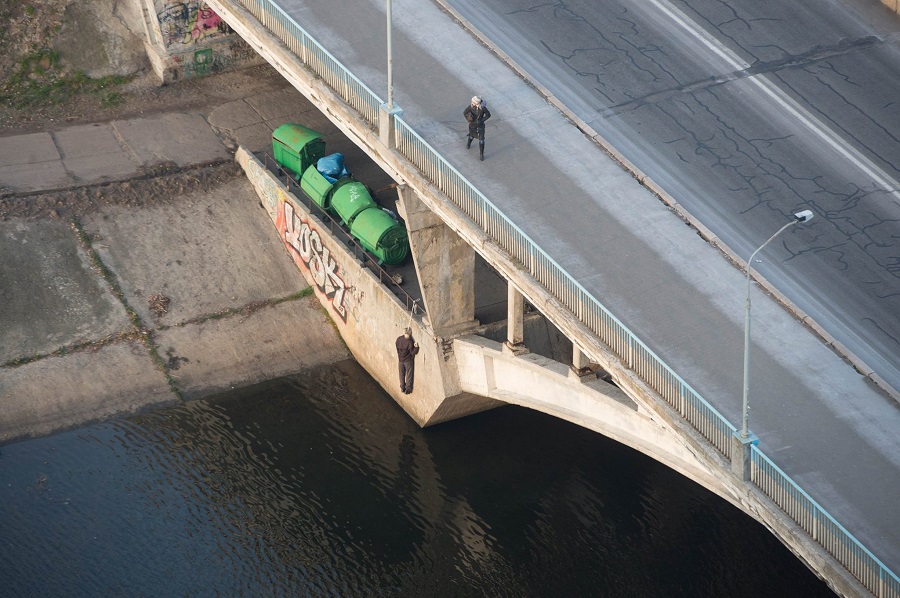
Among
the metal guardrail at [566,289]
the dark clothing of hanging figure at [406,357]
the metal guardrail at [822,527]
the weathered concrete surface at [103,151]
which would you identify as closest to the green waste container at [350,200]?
the dark clothing of hanging figure at [406,357]

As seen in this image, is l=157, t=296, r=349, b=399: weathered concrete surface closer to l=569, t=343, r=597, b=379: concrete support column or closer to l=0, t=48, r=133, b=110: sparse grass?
l=0, t=48, r=133, b=110: sparse grass

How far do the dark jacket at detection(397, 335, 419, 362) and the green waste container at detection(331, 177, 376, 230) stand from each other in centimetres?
504

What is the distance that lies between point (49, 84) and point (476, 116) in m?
25.3

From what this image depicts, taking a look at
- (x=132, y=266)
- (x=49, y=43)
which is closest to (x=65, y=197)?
(x=132, y=266)

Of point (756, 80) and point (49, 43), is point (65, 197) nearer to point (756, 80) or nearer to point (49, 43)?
point (49, 43)

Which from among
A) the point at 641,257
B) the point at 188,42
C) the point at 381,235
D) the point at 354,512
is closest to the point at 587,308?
the point at 641,257

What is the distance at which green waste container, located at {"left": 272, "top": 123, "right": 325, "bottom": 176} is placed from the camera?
181 ft

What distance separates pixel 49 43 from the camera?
6169cm

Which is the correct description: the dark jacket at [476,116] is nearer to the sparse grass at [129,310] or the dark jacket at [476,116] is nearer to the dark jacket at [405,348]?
the dark jacket at [405,348]

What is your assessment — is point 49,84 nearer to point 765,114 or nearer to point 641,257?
point 765,114

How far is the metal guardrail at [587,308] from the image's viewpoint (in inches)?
1276

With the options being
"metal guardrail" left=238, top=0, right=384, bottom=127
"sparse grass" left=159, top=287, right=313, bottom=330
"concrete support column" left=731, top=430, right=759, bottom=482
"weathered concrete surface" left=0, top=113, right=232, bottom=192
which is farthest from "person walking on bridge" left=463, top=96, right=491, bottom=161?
"weathered concrete surface" left=0, top=113, right=232, bottom=192

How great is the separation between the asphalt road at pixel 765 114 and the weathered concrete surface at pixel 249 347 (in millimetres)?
12367

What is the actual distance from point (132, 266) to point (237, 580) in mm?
15431
